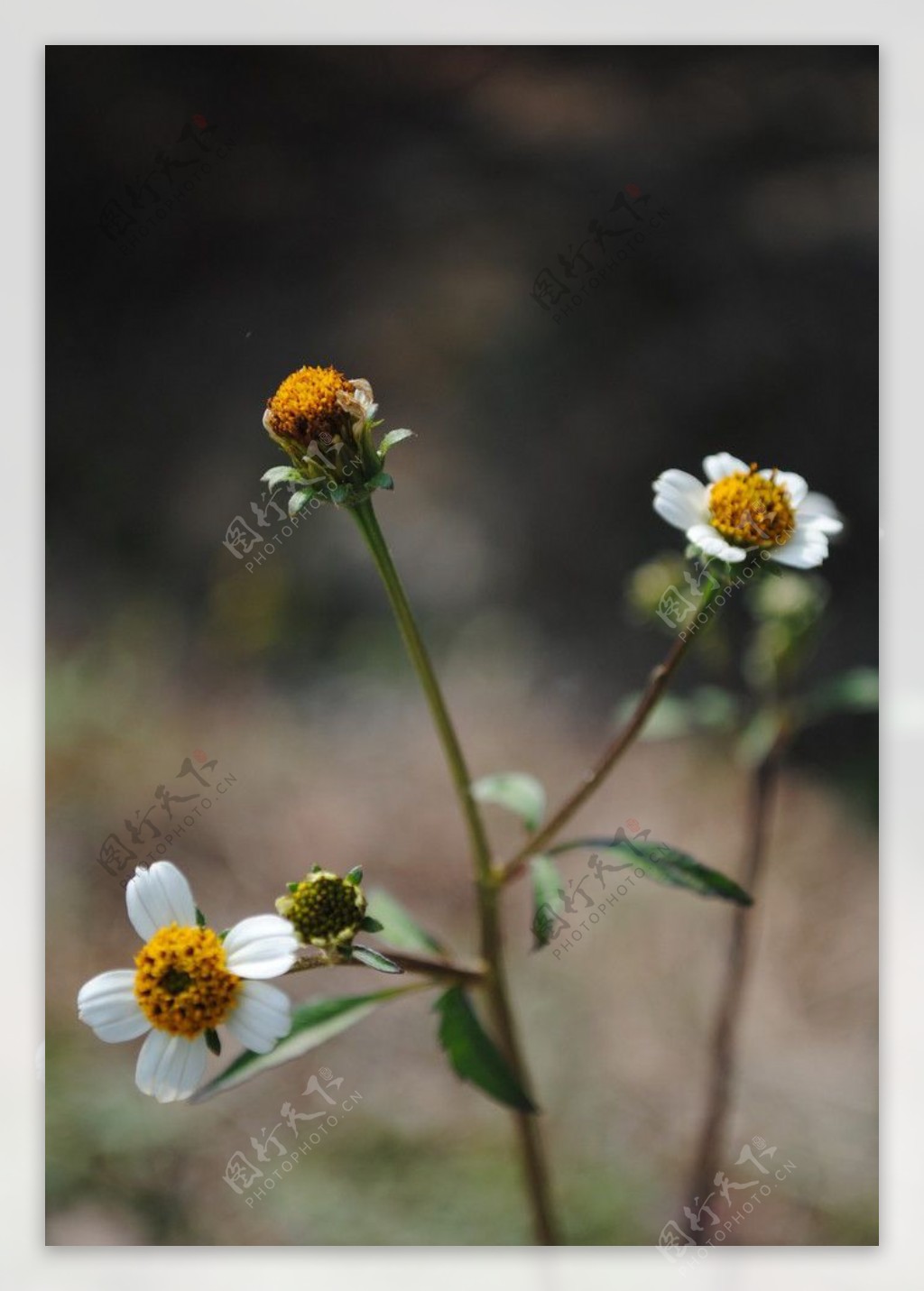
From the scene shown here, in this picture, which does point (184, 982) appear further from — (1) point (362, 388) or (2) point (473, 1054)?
(1) point (362, 388)

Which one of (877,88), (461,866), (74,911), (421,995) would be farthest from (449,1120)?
(877,88)

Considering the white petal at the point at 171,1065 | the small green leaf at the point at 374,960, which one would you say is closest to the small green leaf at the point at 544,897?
the small green leaf at the point at 374,960

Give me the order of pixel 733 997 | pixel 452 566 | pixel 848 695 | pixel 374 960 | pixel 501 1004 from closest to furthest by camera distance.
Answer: pixel 374 960
pixel 501 1004
pixel 848 695
pixel 733 997
pixel 452 566

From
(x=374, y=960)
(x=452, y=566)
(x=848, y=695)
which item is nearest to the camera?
(x=374, y=960)

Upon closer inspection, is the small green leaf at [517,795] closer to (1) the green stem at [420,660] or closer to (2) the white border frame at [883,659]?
(1) the green stem at [420,660]

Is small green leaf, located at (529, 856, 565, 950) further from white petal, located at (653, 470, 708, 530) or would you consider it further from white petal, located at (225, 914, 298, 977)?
white petal, located at (653, 470, 708, 530)

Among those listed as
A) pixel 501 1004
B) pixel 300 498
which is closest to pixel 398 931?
pixel 501 1004
